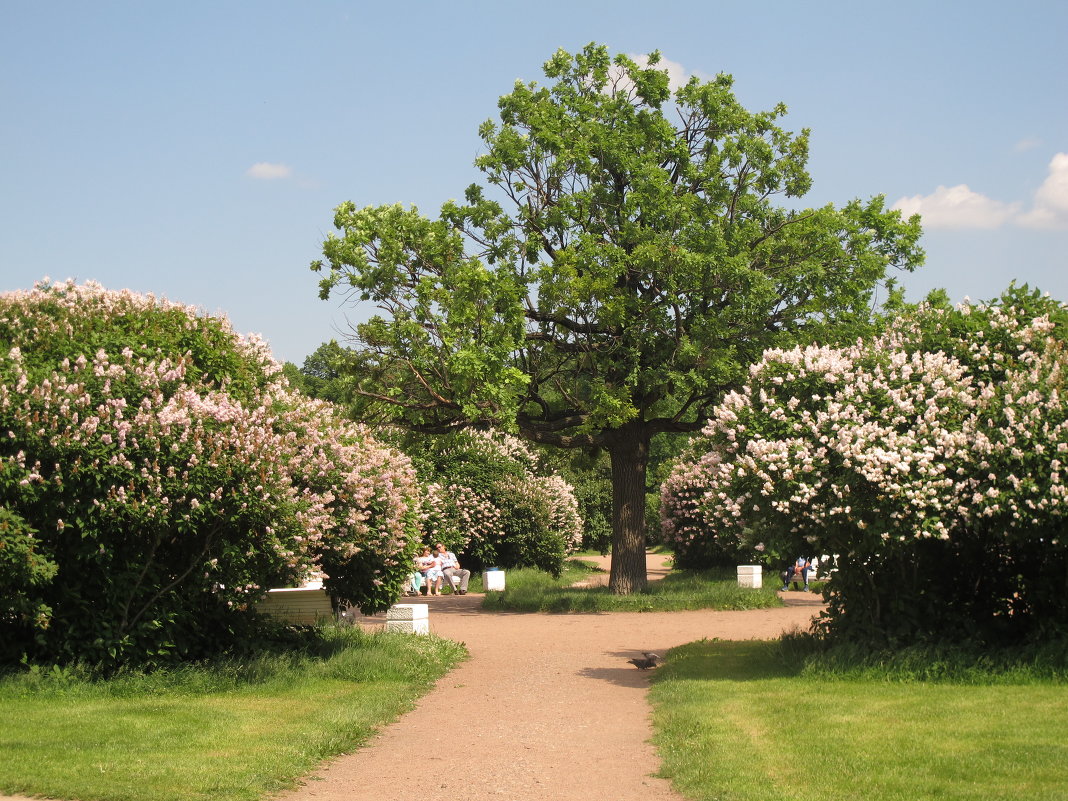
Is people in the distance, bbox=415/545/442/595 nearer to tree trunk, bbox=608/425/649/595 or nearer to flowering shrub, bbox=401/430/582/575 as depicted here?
flowering shrub, bbox=401/430/582/575

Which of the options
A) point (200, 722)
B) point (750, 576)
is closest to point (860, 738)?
point (200, 722)

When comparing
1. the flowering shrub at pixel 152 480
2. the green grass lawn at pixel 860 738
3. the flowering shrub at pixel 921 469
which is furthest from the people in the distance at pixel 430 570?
the green grass lawn at pixel 860 738

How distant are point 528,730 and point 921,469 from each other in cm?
471

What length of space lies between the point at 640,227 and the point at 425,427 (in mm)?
6277

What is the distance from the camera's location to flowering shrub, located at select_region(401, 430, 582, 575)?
104 ft

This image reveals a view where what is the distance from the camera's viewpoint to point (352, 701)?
11844 mm

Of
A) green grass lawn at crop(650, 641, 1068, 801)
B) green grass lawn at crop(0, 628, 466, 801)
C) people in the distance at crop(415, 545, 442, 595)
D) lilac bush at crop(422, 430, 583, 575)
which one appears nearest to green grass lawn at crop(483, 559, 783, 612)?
people in the distance at crop(415, 545, 442, 595)

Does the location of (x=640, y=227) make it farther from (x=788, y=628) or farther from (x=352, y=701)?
(x=352, y=701)

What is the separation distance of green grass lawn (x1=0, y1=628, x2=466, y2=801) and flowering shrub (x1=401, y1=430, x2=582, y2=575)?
16925 mm

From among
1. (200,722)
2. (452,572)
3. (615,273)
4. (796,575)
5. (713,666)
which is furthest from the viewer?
(796,575)

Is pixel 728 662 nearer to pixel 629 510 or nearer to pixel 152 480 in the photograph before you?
pixel 152 480

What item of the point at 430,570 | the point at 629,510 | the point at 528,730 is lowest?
the point at 528,730

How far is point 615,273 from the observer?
22.4 m

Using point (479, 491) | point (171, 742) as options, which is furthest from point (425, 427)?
point (171, 742)
